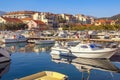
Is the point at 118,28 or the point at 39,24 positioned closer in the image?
the point at 118,28

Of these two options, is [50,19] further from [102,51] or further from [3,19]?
[102,51]

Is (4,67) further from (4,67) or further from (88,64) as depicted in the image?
(88,64)

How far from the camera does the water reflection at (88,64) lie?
27000 millimetres

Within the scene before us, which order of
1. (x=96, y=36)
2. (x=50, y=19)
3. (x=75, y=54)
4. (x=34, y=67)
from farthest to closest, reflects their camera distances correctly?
(x=50, y=19) < (x=96, y=36) < (x=75, y=54) < (x=34, y=67)

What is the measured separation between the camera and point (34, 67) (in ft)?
95.2

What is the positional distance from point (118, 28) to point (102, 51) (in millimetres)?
61077

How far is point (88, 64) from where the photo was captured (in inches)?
1198

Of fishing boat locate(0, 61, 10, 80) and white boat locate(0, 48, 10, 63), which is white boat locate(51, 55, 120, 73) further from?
fishing boat locate(0, 61, 10, 80)

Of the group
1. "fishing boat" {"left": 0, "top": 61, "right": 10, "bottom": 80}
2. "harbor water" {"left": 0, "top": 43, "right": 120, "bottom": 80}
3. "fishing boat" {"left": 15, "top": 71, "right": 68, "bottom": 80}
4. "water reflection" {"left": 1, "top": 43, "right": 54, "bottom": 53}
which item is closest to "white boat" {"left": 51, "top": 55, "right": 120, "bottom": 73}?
"harbor water" {"left": 0, "top": 43, "right": 120, "bottom": 80}

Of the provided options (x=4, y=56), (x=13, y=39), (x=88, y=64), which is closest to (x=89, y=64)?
(x=88, y=64)

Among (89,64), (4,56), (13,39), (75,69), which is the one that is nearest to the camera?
(75,69)

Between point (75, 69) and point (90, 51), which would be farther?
point (90, 51)

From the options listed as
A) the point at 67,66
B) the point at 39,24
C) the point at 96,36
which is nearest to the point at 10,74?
the point at 67,66

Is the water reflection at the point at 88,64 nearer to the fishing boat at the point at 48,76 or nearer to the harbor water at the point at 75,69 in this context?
the harbor water at the point at 75,69
